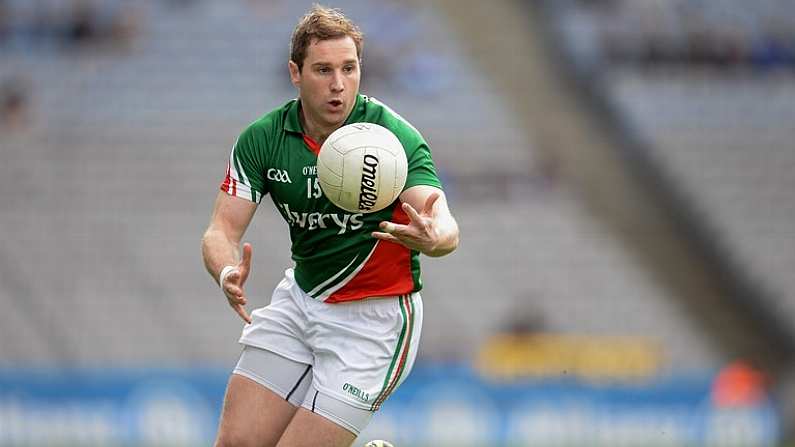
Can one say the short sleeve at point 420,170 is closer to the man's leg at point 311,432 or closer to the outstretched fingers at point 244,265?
the outstretched fingers at point 244,265

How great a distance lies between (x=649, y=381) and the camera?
59.8 ft

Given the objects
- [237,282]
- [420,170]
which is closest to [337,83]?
[420,170]

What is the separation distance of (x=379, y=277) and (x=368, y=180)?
2.43ft

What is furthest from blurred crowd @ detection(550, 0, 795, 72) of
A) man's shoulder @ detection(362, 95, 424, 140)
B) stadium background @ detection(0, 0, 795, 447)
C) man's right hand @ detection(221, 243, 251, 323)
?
man's right hand @ detection(221, 243, 251, 323)

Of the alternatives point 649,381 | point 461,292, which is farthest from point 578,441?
point 461,292

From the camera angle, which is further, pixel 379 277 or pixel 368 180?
pixel 379 277

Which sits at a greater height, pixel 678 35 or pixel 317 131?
pixel 678 35

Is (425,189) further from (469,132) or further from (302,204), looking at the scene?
(469,132)

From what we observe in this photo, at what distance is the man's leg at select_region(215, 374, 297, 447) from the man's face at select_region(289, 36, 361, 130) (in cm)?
137

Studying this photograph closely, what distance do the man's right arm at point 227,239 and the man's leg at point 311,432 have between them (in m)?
0.55

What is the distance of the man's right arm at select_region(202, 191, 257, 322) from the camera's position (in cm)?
627

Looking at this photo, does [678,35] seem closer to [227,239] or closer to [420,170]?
[420,170]

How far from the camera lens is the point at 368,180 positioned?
6.13 m

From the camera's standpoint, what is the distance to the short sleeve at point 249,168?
663 centimetres
